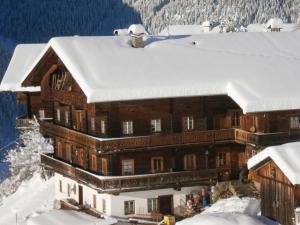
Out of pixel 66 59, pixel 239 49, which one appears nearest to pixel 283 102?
pixel 239 49

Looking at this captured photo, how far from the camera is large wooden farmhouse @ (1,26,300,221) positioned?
131 ft

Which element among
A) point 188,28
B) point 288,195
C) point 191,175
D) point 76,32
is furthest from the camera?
point 76,32

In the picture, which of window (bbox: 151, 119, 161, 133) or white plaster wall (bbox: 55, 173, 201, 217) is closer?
white plaster wall (bbox: 55, 173, 201, 217)

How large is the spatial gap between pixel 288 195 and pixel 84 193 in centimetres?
1390

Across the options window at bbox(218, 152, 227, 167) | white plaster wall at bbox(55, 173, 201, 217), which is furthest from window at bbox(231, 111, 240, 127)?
white plaster wall at bbox(55, 173, 201, 217)

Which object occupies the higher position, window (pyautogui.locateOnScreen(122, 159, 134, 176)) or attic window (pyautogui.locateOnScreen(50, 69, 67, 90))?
attic window (pyautogui.locateOnScreen(50, 69, 67, 90))

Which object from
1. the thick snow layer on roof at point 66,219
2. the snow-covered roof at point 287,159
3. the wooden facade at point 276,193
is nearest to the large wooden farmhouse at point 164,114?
the thick snow layer on roof at point 66,219

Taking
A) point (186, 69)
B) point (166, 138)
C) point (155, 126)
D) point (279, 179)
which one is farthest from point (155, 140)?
point (279, 179)

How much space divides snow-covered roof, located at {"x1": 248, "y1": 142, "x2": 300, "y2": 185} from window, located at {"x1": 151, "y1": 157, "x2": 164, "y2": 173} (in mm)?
8311

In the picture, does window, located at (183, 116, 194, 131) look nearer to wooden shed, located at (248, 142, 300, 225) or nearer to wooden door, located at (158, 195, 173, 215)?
wooden door, located at (158, 195, 173, 215)

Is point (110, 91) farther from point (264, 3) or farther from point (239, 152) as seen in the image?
point (264, 3)

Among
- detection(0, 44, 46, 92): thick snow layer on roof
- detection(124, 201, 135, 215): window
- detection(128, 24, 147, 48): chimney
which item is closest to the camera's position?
detection(124, 201, 135, 215): window

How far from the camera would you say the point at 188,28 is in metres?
113

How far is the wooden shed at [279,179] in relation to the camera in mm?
32594
